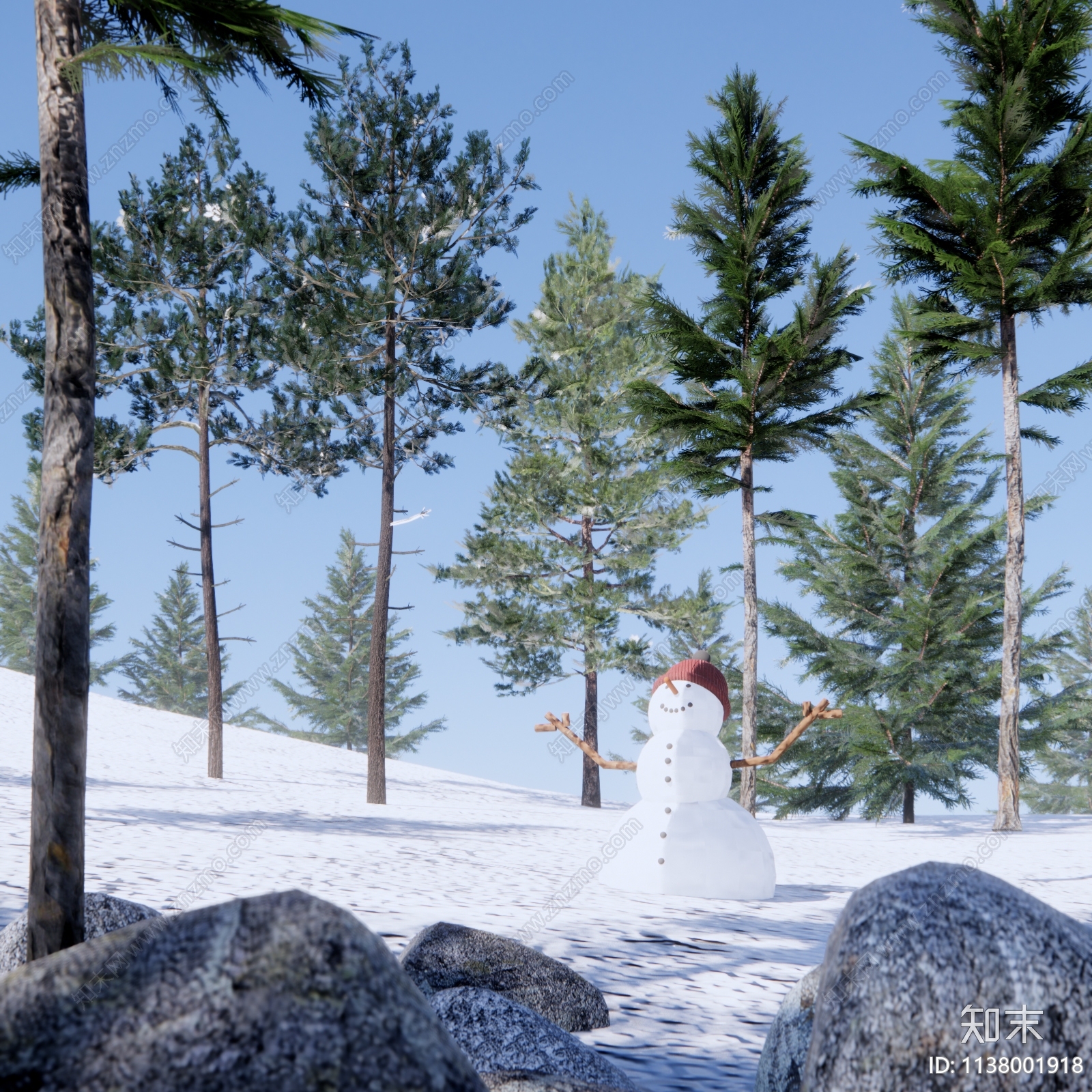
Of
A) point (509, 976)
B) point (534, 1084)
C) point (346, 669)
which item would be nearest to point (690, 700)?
point (509, 976)

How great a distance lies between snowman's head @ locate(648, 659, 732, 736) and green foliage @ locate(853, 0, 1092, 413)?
1004 centimetres

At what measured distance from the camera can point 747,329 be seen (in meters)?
16.3

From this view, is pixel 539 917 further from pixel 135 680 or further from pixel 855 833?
pixel 135 680

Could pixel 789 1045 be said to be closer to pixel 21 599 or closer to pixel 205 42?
pixel 205 42

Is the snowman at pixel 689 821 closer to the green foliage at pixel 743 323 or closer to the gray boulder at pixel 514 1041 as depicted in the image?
the gray boulder at pixel 514 1041

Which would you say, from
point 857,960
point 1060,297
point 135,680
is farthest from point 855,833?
point 135,680

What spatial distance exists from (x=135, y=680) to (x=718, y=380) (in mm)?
32441

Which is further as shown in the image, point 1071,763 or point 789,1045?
point 1071,763

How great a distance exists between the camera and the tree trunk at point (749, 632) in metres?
15.1

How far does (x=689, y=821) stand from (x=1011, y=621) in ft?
30.7

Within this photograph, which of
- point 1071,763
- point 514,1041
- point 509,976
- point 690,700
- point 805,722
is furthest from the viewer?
point 1071,763

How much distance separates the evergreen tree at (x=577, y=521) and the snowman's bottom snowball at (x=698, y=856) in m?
11.4

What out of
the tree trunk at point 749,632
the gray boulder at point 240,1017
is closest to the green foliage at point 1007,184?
the tree trunk at point 749,632

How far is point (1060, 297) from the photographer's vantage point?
50.5 feet
